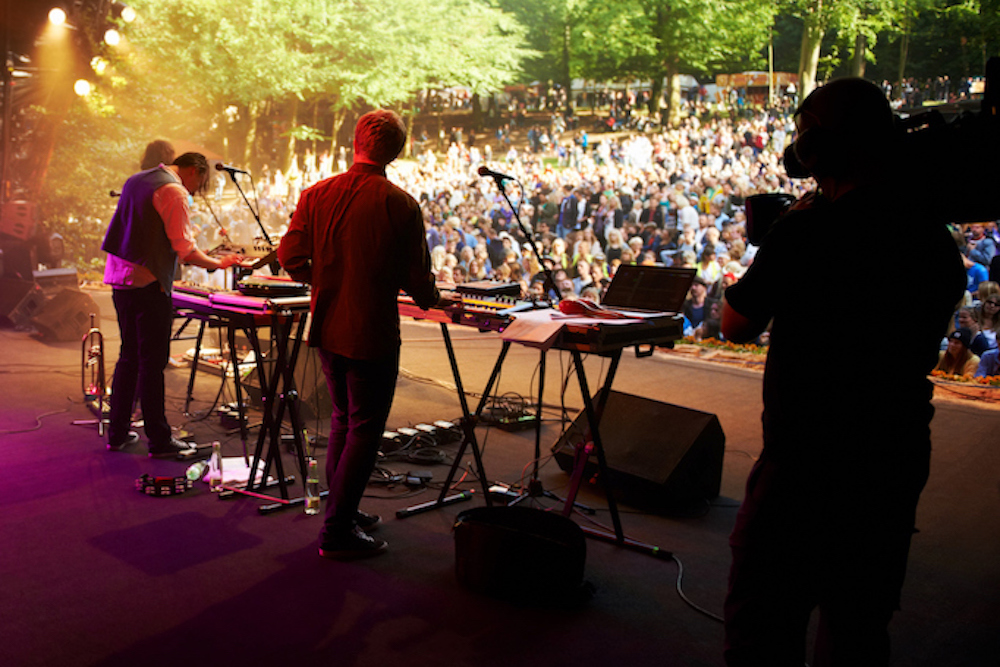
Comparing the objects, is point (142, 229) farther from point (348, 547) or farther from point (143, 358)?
point (348, 547)

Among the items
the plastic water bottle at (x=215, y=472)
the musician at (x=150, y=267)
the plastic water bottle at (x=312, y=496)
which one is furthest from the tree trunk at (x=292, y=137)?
the plastic water bottle at (x=312, y=496)

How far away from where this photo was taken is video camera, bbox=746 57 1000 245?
142 centimetres

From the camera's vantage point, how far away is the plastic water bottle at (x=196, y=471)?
3682 millimetres

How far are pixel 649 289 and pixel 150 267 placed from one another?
2459 millimetres

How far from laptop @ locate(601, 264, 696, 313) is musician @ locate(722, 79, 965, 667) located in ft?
5.47

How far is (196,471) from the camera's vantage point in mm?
3713

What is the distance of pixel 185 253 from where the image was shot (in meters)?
3.79

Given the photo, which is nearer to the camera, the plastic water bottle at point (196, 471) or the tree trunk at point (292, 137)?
the plastic water bottle at point (196, 471)

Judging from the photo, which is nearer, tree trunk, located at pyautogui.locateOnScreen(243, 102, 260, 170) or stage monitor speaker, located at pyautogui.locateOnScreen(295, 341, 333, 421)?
stage monitor speaker, located at pyautogui.locateOnScreen(295, 341, 333, 421)

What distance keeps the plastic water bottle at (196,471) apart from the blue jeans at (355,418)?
112 centimetres

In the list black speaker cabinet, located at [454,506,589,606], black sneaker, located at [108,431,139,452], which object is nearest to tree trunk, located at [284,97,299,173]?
black sneaker, located at [108,431,139,452]

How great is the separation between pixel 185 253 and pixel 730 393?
4347 mm

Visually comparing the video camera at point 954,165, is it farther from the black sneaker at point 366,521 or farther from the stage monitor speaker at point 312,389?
the stage monitor speaker at point 312,389

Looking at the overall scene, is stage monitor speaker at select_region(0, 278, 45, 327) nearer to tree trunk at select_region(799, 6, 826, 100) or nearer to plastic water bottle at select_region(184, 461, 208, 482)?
plastic water bottle at select_region(184, 461, 208, 482)
